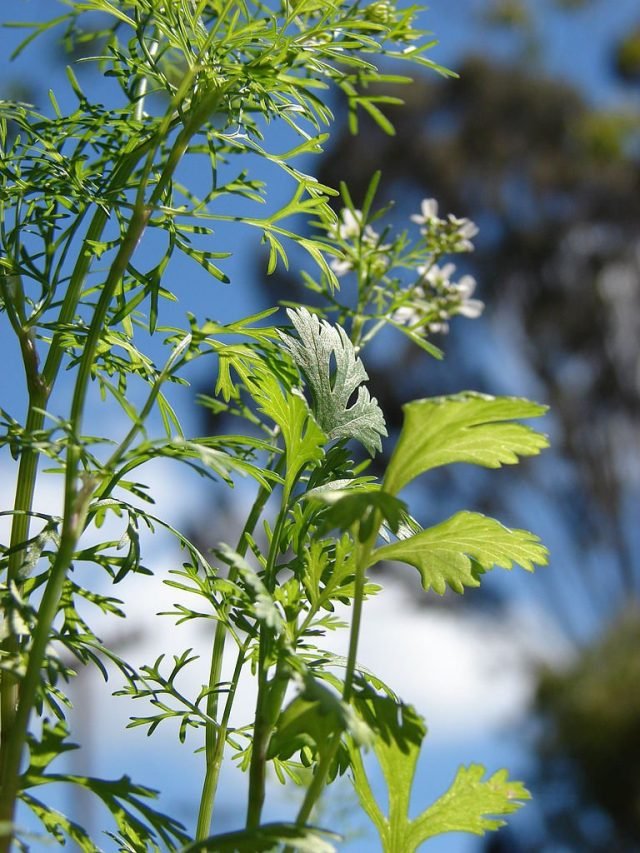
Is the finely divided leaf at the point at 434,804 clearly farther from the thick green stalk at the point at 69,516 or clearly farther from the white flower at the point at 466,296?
the white flower at the point at 466,296

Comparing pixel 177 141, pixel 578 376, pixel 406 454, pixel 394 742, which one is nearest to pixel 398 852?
pixel 394 742

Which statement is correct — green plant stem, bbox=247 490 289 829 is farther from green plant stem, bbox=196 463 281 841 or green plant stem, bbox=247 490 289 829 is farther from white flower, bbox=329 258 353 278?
white flower, bbox=329 258 353 278

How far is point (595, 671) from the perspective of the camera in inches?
294

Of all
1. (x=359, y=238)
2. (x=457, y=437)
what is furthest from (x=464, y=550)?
(x=359, y=238)

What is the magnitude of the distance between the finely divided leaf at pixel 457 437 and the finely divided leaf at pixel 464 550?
0.04 meters

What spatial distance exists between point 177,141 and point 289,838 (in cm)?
32

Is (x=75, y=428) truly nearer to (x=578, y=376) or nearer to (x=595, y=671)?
(x=595, y=671)

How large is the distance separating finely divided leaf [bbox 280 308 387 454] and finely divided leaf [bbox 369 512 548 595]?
0.21 ft

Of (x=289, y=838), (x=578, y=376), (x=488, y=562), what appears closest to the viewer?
(x=289, y=838)

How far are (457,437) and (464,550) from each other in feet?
0.23

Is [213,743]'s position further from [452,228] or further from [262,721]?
[452,228]

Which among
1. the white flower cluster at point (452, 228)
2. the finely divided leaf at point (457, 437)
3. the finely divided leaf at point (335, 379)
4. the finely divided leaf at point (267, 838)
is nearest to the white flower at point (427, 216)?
the white flower cluster at point (452, 228)

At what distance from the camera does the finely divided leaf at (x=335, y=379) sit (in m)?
0.52

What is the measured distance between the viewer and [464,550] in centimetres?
47
